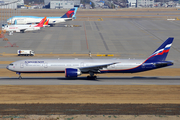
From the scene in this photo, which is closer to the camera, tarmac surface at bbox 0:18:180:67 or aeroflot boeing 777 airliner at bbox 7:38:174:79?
aeroflot boeing 777 airliner at bbox 7:38:174:79

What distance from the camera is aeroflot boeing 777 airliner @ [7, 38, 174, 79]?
5166 cm

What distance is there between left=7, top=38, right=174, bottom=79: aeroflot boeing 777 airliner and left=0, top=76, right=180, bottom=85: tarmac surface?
5.49 feet

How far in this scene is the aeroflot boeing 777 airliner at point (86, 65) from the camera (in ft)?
169

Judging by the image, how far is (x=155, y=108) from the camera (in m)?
35.2

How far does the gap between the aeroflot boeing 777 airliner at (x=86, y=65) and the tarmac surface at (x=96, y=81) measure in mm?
1675

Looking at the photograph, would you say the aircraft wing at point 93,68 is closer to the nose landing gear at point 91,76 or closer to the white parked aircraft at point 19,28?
the nose landing gear at point 91,76

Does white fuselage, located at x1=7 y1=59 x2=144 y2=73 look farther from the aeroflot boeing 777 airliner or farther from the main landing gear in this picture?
the main landing gear

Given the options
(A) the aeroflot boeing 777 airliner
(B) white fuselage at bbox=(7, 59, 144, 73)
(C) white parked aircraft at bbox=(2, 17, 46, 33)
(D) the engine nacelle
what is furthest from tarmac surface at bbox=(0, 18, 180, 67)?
(D) the engine nacelle

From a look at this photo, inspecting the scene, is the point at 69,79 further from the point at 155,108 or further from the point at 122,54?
the point at 122,54

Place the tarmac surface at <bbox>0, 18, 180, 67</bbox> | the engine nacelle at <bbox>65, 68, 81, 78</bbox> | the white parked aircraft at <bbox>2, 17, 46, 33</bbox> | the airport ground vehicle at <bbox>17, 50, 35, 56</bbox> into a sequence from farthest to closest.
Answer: the white parked aircraft at <bbox>2, 17, 46, 33</bbox>, the tarmac surface at <bbox>0, 18, 180, 67</bbox>, the airport ground vehicle at <bbox>17, 50, 35, 56</bbox>, the engine nacelle at <bbox>65, 68, 81, 78</bbox>

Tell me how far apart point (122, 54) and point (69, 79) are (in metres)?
31.6

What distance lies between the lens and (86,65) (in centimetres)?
5269

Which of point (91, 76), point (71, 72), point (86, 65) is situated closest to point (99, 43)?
point (91, 76)

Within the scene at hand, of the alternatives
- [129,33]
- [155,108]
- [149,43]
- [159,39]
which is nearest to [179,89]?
[155,108]
